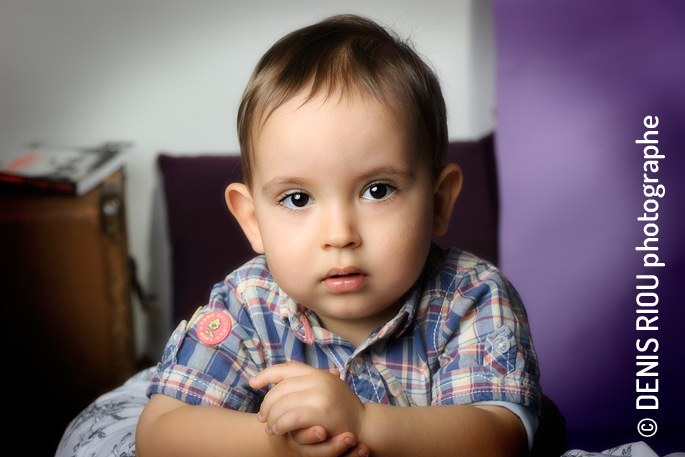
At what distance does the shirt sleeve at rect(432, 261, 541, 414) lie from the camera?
75cm

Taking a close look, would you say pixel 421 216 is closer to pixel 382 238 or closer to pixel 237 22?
pixel 382 238

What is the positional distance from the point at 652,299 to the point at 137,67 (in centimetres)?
135

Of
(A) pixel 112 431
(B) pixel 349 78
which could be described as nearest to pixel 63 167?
(A) pixel 112 431

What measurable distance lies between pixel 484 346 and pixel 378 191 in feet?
0.79

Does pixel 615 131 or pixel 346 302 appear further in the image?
pixel 615 131

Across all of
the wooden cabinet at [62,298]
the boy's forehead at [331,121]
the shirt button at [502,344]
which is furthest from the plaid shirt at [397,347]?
the wooden cabinet at [62,298]

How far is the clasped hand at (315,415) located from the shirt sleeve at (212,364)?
0.16 meters

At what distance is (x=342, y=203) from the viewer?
690 millimetres

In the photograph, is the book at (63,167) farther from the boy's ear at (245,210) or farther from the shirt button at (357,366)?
the shirt button at (357,366)

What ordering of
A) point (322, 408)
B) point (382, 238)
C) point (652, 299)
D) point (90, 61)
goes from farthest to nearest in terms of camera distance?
point (90, 61)
point (652, 299)
point (382, 238)
point (322, 408)

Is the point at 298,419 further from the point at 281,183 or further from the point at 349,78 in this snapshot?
the point at 349,78

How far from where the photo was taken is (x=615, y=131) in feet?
4.50

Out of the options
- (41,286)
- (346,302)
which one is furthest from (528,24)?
(41,286)
